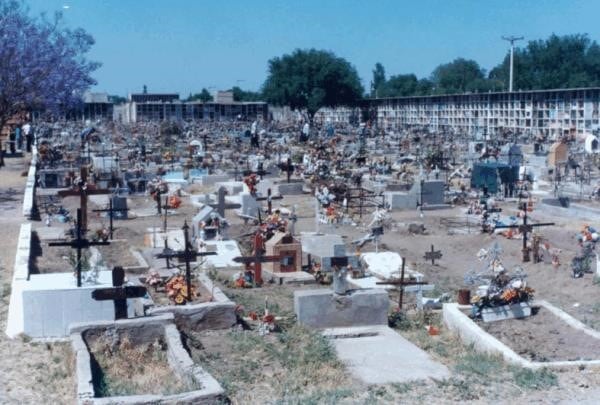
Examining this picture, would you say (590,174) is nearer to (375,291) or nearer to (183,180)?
(183,180)

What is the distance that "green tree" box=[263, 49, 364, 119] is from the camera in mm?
64750

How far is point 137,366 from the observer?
7.50 m

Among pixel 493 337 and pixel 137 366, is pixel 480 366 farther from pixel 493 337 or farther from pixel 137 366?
pixel 137 366

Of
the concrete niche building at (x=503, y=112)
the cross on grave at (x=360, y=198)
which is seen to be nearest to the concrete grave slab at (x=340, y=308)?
the cross on grave at (x=360, y=198)

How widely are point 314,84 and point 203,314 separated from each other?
5718cm

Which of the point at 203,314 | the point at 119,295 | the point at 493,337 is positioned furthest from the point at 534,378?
the point at 119,295

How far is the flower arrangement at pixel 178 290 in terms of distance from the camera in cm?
951

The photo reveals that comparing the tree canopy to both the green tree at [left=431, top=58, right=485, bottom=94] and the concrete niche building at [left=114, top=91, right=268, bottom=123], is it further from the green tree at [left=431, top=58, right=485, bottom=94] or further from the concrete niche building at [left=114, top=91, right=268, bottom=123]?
the green tree at [left=431, top=58, right=485, bottom=94]

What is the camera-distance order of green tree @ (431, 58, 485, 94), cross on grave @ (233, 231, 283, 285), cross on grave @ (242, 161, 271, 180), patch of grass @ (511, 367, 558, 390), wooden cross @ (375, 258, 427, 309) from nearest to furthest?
1. patch of grass @ (511, 367, 558, 390)
2. wooden cross @ (375, 258, 427, 309)
3. cross on grave @ (233, 231, 283, 285)
4. cross on grave @ (242, 161, 271, 180)
5. green tree @ (431, 58, 485, 94)

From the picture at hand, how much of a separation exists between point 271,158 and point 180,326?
71.0ft

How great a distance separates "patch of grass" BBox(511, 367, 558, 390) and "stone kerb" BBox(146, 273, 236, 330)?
276cm

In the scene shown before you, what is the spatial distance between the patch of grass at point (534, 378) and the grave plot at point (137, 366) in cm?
249

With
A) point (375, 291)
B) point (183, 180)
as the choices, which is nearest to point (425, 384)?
point (375, 291)

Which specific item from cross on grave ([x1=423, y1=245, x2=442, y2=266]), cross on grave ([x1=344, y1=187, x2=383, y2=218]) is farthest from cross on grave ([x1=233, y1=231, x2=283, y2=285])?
cross on grave ([x1=344, y1=187, x2=383, y2=218])
